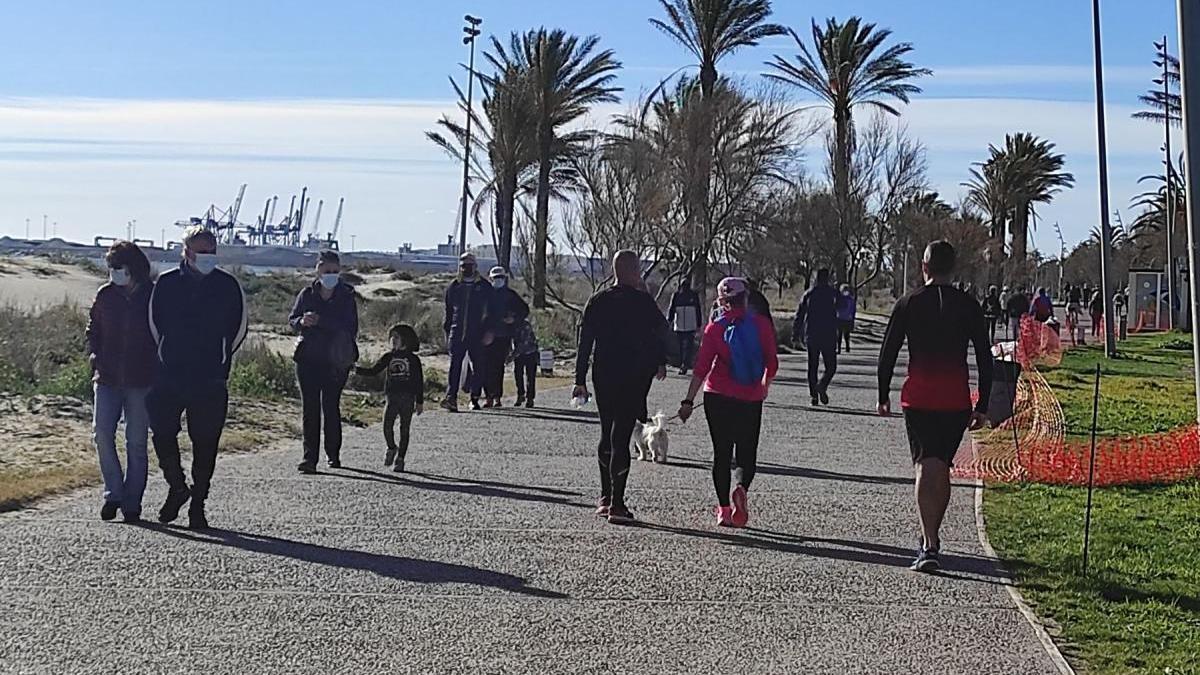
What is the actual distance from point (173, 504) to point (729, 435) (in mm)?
3408

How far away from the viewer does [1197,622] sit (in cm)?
719

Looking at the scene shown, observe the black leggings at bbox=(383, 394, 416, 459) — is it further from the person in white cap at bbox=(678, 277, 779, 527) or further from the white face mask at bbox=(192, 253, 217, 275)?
the person in white cap at bbox=(678, 277, 779, 527)

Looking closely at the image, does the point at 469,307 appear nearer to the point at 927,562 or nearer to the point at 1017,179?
the point at 927,562

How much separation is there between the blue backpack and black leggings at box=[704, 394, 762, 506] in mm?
161

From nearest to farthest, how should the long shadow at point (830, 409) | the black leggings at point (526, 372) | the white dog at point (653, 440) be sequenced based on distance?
the white dog at point (653, 440)
the black leggings at point (526, 372)
the long shadow at point (830, 409)

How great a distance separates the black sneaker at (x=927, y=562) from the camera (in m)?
8.32

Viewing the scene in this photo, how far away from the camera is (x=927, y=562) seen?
8320 millimetres

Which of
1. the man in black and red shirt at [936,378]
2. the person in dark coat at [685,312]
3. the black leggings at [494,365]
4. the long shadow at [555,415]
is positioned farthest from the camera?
the person in dark coat at [685,312]

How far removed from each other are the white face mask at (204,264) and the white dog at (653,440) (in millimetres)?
4472

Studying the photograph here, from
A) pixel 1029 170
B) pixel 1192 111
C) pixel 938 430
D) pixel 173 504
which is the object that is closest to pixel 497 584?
pixel 938 430

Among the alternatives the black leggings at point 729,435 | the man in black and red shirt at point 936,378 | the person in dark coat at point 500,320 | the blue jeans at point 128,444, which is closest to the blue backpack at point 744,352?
the black leggings at point 729,435

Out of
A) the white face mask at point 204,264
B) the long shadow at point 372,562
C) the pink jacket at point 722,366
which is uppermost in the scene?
the white face mask at point 204,264

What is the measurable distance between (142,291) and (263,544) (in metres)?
1.81

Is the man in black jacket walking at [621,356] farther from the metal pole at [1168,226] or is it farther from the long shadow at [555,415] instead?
the metal pole at [1168,226]
